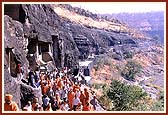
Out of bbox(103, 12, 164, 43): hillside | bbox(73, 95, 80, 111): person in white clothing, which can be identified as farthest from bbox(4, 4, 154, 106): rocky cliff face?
bbox(103, 12, 164, 43): hillside

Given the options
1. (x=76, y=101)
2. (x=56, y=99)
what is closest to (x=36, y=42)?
(x=56, y=99)

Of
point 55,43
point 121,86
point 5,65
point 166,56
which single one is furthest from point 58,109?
point 55,43

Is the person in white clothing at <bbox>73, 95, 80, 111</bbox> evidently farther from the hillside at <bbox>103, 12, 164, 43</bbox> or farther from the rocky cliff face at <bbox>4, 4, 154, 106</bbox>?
the hillside at <bbox>103, 12, 164, 43</bbox>

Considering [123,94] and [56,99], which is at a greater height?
[56,99]

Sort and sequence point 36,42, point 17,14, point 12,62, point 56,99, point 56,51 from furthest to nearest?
point 56,51 < point 36,42 < point 17,14 < point 12,62 < point 56,99

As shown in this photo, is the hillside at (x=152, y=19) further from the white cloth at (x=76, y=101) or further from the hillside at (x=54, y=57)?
the white cloth at (x=76, y=101)

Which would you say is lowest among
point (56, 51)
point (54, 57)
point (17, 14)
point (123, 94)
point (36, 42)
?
point (123, 94)

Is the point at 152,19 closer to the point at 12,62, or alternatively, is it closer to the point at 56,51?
the point at 12,62

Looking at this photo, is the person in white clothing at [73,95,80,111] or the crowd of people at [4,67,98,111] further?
the person in white clothing at [73,95,80,111]

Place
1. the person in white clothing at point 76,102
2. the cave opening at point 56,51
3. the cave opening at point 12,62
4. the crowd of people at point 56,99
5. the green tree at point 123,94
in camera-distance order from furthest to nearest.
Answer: the cave opening at point 56,51 → the green tree at point 123,94 → the cave opening at point 12,62 → the person in white clothing at point 76,102 → the crowd of people at point 56,99

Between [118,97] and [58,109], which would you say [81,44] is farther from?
[58,109]

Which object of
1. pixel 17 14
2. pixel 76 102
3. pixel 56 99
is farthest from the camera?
pixel 17 14

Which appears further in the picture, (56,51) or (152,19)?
(56,51)

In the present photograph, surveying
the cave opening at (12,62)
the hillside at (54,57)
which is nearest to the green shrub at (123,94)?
the hillside at (54,57)
